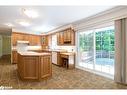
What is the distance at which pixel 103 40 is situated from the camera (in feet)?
16.2

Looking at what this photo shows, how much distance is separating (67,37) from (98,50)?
2.03 metres

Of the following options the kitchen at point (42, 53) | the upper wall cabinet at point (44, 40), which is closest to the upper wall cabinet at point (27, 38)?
the kitchen at point (42, 53)

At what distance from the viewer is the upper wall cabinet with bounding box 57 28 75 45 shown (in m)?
6.24

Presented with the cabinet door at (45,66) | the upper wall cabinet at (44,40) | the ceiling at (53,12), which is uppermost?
the ceiling at (53,12)

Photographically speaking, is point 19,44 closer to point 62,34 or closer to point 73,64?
point 62,34

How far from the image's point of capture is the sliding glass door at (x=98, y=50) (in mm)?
4625

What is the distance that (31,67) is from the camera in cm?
399

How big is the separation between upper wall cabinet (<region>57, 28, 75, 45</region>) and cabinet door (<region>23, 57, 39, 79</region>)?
2763 millimetres

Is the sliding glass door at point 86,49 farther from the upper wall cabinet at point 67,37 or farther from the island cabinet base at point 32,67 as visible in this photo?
the island cabinet base at point 32,67

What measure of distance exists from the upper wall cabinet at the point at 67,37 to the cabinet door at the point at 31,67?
276 centimetres

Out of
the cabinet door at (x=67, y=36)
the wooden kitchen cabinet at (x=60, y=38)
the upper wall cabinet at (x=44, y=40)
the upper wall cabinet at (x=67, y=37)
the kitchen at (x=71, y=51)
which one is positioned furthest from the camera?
the upper wall cabinet at (x=44, y=40)
